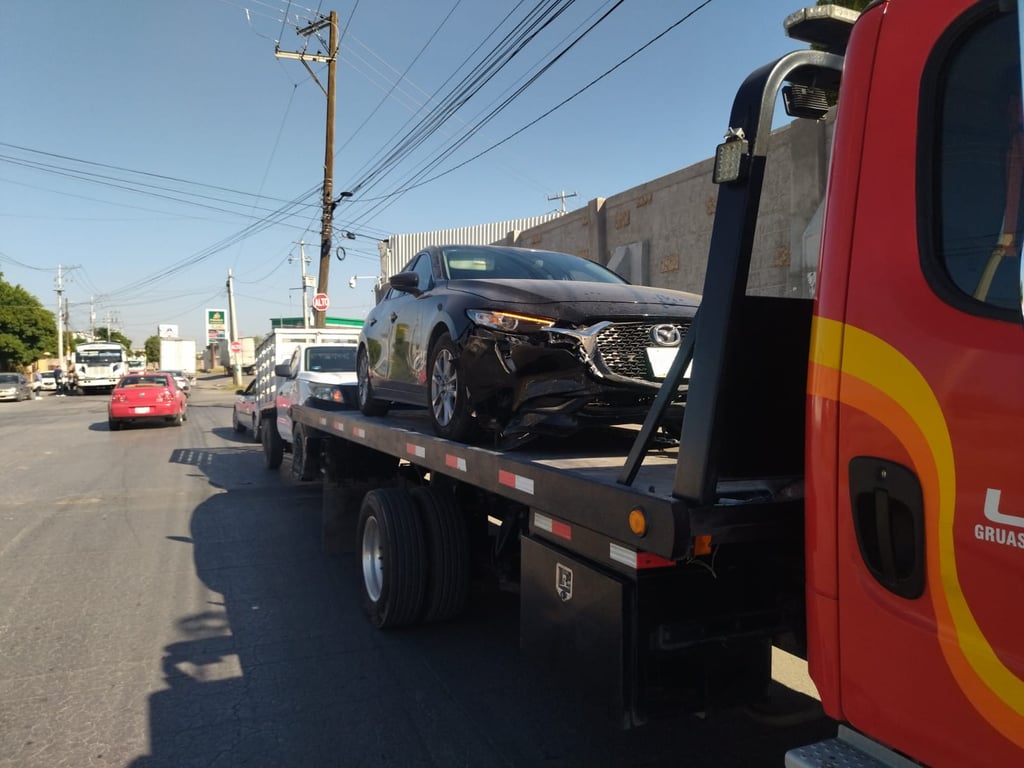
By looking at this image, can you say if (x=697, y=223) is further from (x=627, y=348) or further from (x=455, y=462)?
(x=455, y=462)

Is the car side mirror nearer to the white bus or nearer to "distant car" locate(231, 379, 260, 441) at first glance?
"distant car" locate(231, 379, 260, 441)

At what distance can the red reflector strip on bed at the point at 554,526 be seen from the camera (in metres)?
2.78

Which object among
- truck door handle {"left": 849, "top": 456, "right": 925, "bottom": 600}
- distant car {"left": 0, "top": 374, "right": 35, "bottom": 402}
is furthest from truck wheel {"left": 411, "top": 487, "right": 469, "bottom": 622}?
Answer: distant car {"left": 0, "top": 374, "right": 35, "bottom": 402}

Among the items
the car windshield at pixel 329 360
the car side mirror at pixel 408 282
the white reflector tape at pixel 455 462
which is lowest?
the white reflector tape at pixel 455 462

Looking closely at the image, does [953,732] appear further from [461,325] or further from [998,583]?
[461,325]

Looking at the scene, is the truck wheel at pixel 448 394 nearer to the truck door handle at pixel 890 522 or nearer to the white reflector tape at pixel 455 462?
the white reflector tape at pixel 455 462

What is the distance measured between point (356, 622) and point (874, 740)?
3.98 meters

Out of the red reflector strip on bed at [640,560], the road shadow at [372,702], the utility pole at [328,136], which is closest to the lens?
the red reflector strip on bed at [640,560]

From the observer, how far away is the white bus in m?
41.7

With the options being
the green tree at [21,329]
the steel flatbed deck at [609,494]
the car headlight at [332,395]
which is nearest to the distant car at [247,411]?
the car headlight at [332,395]

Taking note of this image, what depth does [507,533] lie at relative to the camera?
417 centimetres

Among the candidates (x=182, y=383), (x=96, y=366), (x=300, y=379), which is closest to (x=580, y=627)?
(x=300, y=379)

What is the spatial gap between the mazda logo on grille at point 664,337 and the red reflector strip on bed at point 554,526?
47.1 inches

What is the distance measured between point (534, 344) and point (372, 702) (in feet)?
6.78
